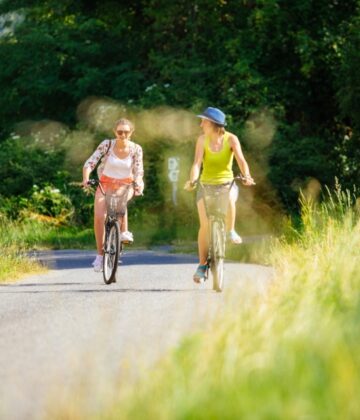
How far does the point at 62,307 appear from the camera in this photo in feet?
33.8

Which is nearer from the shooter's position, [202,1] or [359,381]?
[359,381]

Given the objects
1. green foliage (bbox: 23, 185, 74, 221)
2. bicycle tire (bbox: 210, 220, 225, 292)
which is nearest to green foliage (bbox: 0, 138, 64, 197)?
green foliage (bbox: 23, 185, 74, 221)

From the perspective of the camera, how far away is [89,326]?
876cm

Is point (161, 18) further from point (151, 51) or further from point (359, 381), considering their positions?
point (359, 381)

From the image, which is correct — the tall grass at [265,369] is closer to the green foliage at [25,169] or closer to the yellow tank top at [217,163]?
the yellow tank top at [217,163]

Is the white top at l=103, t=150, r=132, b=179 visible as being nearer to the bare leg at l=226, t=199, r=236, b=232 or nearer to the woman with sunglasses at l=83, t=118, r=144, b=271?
the woman with sunglasses at l=83, t=118, r=144, b=271

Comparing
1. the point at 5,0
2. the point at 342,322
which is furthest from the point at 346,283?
the point at 5,0

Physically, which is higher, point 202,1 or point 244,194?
point 202,1

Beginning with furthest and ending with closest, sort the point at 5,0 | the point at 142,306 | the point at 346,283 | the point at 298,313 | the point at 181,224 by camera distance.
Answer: the point at 5,0
the point at 181,224
the point at 142,306
the point at 346,283
the point at 298,313

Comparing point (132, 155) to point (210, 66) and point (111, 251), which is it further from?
point (210, 66)

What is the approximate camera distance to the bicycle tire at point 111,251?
40.8 ft

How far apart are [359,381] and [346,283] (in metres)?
3.06

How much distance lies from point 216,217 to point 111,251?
4.93 ft

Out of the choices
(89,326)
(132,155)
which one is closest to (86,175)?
(132,155)
